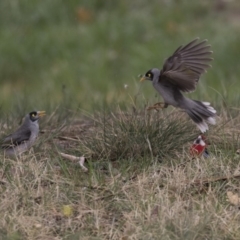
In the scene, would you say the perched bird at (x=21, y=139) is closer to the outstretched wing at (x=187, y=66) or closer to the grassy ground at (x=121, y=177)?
the grassy ground at (x=121, y=177)

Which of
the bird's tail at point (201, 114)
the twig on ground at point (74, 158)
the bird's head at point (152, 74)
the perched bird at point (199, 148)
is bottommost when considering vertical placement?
the perched bird at point (199, 148)

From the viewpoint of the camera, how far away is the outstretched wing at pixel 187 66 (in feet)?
22.1

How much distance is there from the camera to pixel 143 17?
13203 millimetres

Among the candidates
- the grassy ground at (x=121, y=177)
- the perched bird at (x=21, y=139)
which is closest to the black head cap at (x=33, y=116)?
the perched bird at (x=21, y=139)

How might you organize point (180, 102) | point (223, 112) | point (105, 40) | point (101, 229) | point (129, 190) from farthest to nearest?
1. point (105, 40)
2. point (223, 112)
3. point (180, 102)
4. point (129, 190)
5. point (101, 229)

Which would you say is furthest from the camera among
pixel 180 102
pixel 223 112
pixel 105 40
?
pixel 105 40

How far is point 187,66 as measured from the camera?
6777mm

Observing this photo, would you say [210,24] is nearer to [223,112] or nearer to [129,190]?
[223,112]

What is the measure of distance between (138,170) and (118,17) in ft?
22.9

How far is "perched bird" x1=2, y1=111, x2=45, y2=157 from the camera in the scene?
6773 mm

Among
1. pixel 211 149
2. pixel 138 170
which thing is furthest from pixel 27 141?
pixel 211 149

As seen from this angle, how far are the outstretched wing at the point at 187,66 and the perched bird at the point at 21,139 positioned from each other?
101 cm

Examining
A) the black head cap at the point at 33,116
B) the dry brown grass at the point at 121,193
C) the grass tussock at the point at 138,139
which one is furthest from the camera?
the black head cap at the point at 33,116

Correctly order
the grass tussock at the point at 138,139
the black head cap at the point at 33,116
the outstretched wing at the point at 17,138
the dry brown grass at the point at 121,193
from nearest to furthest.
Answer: the dry brown grass at the point at 121,193, the grass tussock at the point at 138,139, the outstretched wing at the point at 17,138, the black head cap at the point at 33,116
